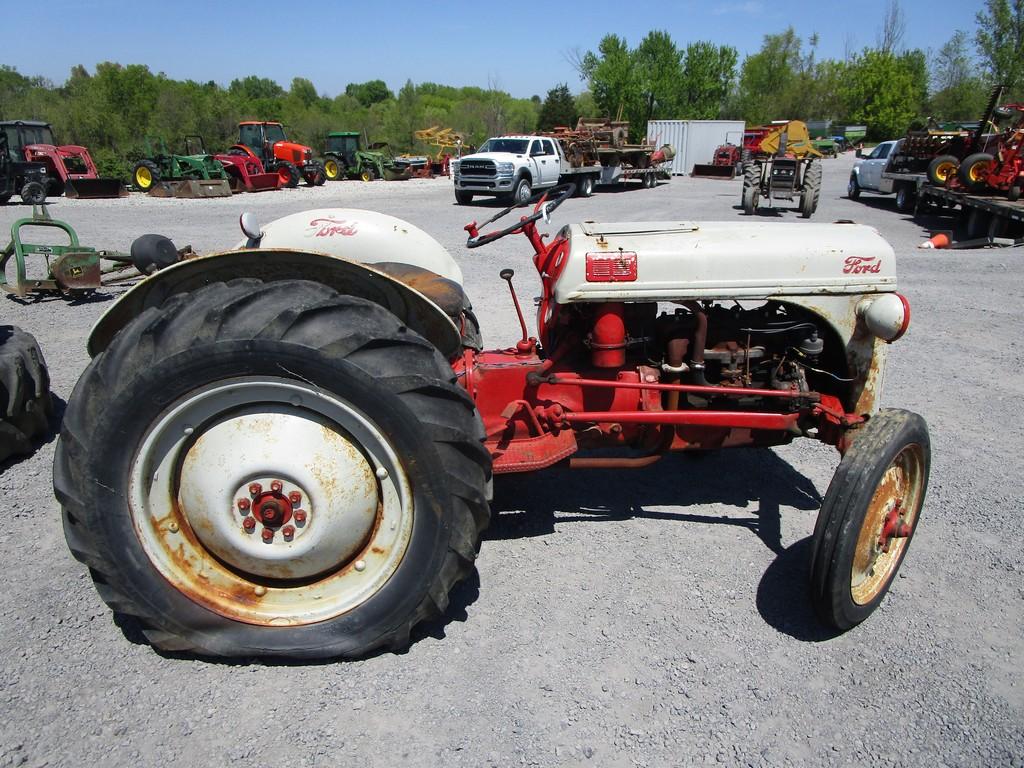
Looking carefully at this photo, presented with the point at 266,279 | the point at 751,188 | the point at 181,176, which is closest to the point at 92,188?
the point at 181,176

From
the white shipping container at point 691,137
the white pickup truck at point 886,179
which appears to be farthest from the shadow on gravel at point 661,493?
the white shipping container at point 691,137

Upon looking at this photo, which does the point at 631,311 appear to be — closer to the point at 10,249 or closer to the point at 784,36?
the point at 10,249

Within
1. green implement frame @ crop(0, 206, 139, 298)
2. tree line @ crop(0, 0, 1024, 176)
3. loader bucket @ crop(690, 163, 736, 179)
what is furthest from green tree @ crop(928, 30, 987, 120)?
green implement frame @ crop(0, 206, 139, 298)

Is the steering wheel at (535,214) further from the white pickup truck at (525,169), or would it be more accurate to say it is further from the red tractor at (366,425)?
the white pickup truck at (525,169)

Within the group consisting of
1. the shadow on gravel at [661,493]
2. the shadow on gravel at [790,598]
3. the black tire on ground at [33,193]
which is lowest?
the shadow on gravel at [661,493]

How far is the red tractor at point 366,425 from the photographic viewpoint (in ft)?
6.61

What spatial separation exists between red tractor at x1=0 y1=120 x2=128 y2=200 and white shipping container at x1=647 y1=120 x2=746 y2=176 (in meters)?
22.9

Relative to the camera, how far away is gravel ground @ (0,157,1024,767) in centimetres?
198

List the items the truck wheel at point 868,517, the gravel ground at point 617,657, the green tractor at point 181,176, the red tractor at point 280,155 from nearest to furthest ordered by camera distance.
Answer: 1. the gravel ground at point 617,657
2. the truck wheel at point 868,517
3. the green tractor at point 181,176
4. the red tractor at point 280,155

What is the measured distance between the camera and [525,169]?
18891 mm

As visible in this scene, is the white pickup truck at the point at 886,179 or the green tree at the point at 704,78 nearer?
the white pickup truck at the point at 886,179

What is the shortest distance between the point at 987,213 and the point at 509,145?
11850 millimetres

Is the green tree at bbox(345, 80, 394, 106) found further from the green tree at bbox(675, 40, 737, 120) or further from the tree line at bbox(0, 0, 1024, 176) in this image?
the green tree at bbox(675, 40, 737, 120)

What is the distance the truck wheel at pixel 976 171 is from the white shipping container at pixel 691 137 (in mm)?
20892
